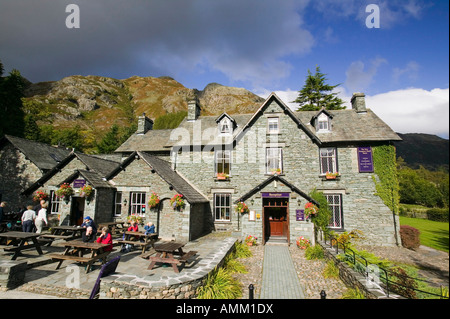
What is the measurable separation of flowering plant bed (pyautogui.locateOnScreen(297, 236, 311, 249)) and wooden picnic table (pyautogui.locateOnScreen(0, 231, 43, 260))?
14.4m

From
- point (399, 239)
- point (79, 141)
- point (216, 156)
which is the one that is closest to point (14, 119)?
point (79, 141)

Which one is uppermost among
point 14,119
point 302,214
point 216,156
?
point 14,119

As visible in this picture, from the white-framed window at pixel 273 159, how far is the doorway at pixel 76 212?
49.9ft

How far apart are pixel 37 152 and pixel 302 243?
90.9ft

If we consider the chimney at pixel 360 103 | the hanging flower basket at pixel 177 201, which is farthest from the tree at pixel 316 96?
the hanging flower basket at pixel 177 201

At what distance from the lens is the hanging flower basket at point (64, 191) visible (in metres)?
16.1

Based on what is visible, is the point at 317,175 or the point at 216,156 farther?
the point at 216,156

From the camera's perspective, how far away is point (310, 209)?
15180mm

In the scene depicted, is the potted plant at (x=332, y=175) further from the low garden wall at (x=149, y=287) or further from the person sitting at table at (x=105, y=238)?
the person sitting at table at (x=105, y=238)

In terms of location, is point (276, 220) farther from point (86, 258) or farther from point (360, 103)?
point (360, 103)
